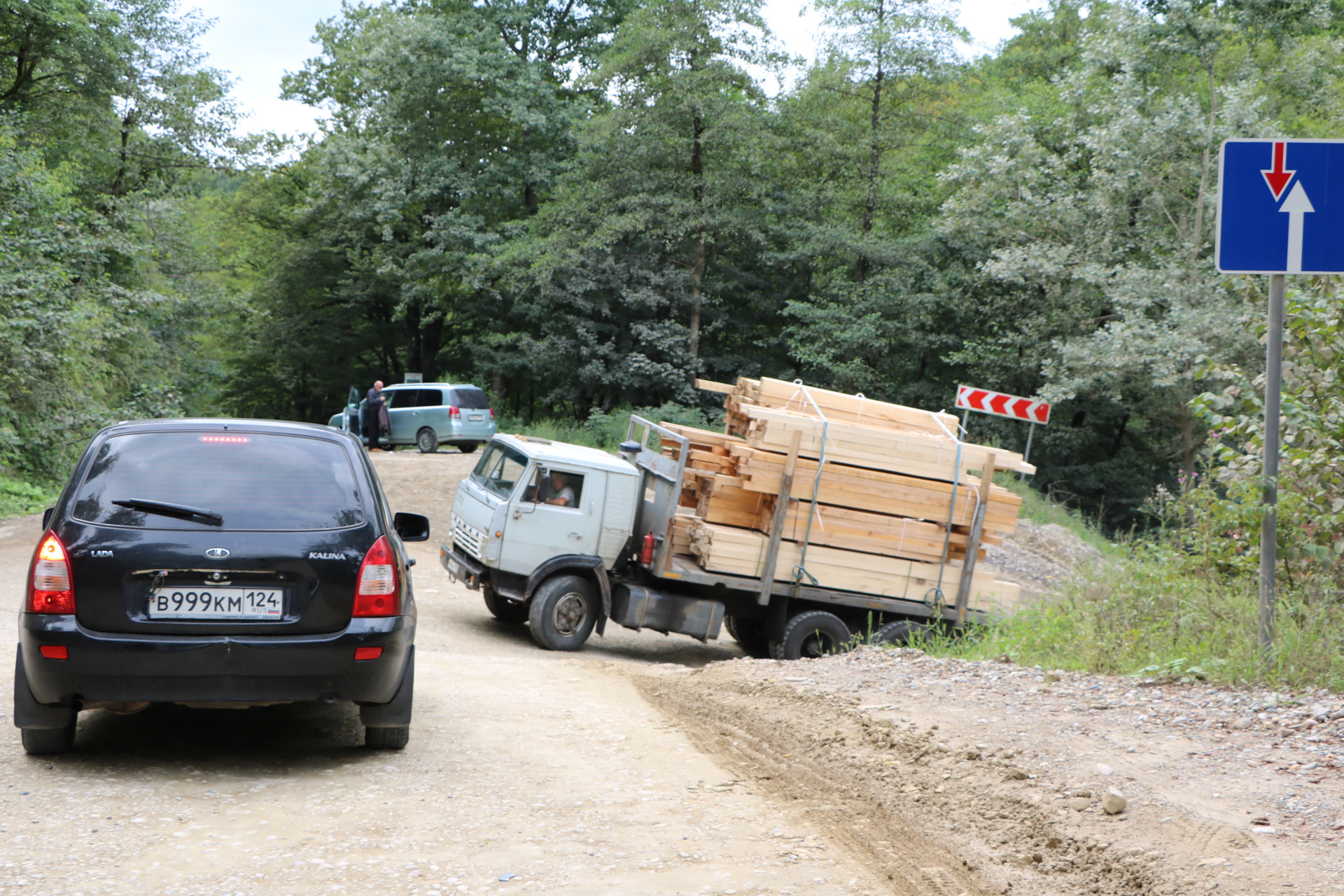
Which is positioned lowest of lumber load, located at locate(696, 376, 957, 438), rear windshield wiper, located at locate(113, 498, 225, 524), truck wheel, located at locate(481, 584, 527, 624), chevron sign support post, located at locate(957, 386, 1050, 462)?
truck wheel, located at locate(481, 584, 527, 624)

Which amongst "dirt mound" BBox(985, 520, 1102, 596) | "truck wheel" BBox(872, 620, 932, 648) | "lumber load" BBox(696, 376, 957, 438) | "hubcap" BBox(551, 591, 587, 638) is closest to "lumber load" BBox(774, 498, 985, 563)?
"truck wheel" BBox(872, 620, 932, 648)

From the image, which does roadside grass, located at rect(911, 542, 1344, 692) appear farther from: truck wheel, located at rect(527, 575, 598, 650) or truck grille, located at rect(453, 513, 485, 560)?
truck grille, located at rect(453, 513, 485, 560)

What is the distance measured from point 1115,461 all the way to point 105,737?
27.2 meters

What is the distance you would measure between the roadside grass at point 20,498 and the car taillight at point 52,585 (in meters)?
14.1

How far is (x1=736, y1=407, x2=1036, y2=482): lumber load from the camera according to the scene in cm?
1112

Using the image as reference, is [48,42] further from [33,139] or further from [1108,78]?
[1108,78]

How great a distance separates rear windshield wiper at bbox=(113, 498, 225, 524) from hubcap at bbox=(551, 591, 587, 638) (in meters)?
7.05

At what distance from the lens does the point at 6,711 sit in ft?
19.3

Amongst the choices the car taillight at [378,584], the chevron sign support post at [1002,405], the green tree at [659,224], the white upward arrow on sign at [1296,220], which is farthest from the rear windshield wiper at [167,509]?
the green tree at [659,224]

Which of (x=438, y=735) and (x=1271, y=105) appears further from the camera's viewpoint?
(x=1271, y=105)

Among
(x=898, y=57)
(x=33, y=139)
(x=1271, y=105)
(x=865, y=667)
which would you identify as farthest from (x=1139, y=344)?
(x=33, y=139)

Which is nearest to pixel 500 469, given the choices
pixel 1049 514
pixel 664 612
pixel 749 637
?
pixel 664 612

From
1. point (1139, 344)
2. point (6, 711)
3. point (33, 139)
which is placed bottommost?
point (6, 711)

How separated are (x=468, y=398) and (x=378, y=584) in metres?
23.2
